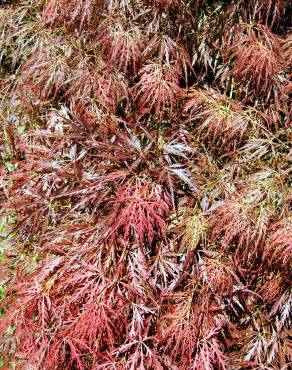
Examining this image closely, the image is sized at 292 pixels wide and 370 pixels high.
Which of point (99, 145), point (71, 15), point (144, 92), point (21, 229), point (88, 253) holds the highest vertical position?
point (71, 15)

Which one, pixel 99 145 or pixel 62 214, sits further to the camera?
pixel 62 214

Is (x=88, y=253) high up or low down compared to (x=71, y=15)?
down

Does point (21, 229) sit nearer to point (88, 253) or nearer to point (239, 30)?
point (88, 253)

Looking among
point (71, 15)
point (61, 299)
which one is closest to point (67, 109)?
point (71, 15)

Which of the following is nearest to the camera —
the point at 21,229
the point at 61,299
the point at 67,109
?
the point at 61,299

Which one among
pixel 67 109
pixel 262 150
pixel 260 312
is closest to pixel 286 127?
pixel 262 150

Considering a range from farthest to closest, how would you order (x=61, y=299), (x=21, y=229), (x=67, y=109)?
(x=21, y=229), (x=67, y=109), (x=61, y=299)
